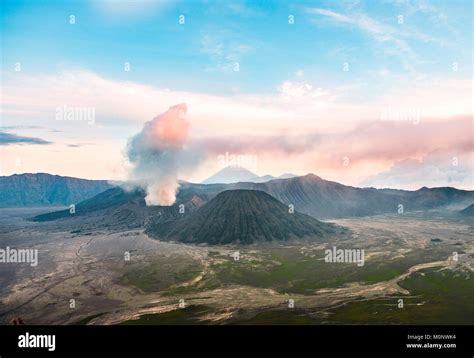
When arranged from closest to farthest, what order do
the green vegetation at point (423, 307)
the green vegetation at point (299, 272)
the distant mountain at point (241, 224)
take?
1. the green vegetation at point (423, 307)
2. the green vegetation at point (299, 272)
3. the distant mountain at point (241, 224)

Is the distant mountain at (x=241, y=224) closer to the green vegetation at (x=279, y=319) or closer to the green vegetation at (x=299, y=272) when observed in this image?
the green vegetation at (x=299, y=272)

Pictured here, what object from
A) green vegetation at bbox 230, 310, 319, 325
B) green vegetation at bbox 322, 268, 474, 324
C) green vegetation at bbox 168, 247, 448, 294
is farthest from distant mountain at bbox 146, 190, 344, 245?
green vegetation at bbox 230, 310, 319, 325

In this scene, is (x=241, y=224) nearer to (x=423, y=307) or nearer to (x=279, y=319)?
(x=423, y=307)

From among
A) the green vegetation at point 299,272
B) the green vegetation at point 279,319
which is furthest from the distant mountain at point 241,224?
the green vegetation at point 279,319

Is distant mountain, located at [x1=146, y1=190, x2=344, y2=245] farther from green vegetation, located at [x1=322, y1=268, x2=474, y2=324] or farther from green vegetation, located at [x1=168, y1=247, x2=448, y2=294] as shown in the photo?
green vegetation, located at [x1=322, y1=268, x2=474, y2=324]

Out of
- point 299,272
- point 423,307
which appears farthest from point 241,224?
point 423,307

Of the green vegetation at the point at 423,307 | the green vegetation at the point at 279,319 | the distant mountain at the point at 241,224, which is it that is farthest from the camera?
the distant mountain at the point at 241,224

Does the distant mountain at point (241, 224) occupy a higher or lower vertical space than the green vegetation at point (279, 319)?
higher
